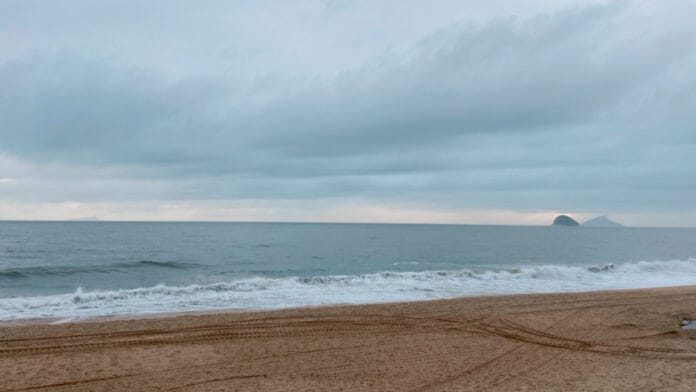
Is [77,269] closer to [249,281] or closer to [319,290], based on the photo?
[249,281]

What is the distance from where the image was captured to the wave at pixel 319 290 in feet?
56.4

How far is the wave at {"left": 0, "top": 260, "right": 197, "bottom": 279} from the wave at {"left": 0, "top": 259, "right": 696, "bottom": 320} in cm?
882

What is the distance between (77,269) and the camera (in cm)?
3056

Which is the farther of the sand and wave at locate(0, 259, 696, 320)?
wave at locate(0, 259, 696, 320)

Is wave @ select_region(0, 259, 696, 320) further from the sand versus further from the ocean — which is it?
the sand

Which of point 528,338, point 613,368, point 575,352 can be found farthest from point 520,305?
point 613,368

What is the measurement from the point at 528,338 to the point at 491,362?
2622 millimetres

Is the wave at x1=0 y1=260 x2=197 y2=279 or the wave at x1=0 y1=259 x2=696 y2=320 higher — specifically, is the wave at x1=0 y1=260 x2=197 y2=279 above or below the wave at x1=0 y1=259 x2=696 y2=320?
below

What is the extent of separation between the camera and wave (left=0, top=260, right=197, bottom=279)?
27.4m

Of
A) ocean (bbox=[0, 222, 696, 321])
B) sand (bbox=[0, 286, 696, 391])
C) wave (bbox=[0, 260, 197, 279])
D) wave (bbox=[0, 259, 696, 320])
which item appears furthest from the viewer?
wave (bbox=[0, 260, 197, 279])

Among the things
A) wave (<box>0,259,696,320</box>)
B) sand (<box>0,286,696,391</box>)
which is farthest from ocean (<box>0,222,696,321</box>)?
sand (<box>0,286,696,391</box>)

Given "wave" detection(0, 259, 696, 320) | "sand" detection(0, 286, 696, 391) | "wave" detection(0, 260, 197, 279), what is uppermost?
"sand" detection(0, 286, 696, 391)

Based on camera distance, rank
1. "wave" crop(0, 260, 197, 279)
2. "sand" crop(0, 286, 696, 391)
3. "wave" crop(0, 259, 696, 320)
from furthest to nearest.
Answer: "wave" crop(0, 260, 197, 279), "wave" crop(0, 259, 696, 320), "sand" crop(0, 286, 696, 391)

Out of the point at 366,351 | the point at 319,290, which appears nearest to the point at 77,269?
the point at 319,290
